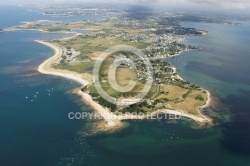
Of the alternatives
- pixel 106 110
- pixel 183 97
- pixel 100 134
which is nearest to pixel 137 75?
pixel 183 97

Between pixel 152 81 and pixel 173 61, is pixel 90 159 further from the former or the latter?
pixel 173 61

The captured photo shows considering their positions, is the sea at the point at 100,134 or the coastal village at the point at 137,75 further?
the coastal village at the point at 137,75

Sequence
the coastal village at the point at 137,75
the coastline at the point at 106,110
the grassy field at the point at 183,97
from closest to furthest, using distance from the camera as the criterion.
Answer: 1. the coastline at the point at 106,110
2. the coastal village at the point at 137,75
3. the grassy field at the point at 183,97

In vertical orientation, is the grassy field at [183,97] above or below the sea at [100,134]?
above

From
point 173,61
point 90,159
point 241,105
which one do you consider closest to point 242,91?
point 241,105

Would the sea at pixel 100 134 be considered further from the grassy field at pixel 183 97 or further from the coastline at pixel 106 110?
the grassy field at pixel 183 97

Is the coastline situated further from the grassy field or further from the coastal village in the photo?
the grassy field

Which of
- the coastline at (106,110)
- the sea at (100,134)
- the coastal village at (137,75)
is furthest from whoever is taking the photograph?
the coastal village at (137,75)

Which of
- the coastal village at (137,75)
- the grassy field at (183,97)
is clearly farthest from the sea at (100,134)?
the coastal village at (137,75)

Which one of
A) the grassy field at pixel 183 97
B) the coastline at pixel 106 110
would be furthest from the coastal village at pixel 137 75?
the coastline at pixel 106 110

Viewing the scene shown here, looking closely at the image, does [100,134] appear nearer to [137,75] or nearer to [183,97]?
[183,97]

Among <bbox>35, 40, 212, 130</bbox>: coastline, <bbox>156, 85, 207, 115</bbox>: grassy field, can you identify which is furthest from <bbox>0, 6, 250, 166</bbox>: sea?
<bbox>156, 85, 207, 115</bbox>: grassy field
